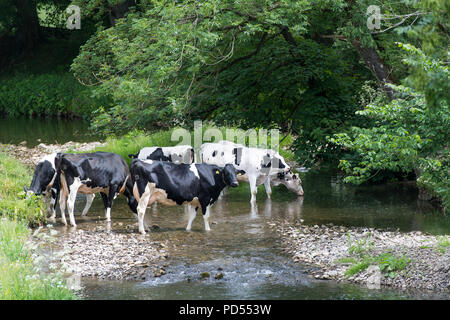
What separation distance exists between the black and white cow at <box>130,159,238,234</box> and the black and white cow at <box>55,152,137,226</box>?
0.81m

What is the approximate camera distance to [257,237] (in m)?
12.3

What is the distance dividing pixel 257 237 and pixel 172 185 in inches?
78.1

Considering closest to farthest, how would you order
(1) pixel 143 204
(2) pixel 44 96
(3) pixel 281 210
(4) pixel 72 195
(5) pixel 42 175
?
(1) pixel 143 204
(4) pixel 72 195
(5) pixel 42 175
(3) pixel 281 210
(2) pixel 44 96

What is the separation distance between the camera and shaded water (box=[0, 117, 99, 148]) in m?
29.2

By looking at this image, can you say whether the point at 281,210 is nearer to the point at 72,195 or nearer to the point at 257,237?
the point at 257,237

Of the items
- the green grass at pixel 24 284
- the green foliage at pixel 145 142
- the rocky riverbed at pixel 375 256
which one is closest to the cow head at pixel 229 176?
the rocky riverbed at pixel 375 256

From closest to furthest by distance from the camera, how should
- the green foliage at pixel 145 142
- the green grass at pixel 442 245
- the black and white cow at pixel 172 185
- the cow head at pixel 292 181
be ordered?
the green grass at pixel 442 245, the black and white cow at pixel 172 185, the cow head at pixel 292 181, the green foliage at pixel 145 142

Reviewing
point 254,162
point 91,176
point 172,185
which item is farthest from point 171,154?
point 172,185

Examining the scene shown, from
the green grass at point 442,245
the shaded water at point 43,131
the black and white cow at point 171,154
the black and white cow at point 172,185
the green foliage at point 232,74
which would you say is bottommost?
the green grass at point 442,245

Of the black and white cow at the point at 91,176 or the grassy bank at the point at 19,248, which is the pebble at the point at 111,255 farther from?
the black and white cow at the point at 91,176

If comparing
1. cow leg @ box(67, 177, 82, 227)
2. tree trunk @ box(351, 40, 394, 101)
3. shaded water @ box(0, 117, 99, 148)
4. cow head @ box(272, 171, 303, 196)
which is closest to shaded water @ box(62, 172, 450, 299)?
cow head @ box(272, 171, 303, 196)

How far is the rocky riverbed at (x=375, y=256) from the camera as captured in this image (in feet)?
31.0

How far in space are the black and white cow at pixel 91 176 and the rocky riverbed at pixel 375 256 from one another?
3.64 meters

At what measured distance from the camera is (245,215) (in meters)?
14.4
